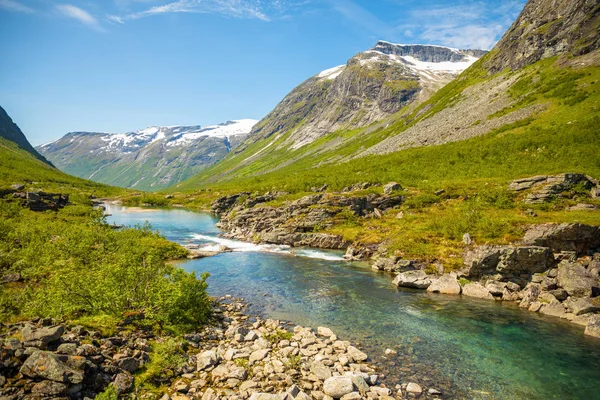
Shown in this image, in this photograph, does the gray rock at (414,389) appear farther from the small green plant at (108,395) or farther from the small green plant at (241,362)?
the small green plant at (108,395)

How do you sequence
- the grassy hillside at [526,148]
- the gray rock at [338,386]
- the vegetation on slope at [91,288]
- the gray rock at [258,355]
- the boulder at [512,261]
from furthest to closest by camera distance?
the grassy hillside at [526,148], the boulder at [512,261], the vegetation on slope at [91,288], the gray rock at [258,355], the gray rock at [338,386]

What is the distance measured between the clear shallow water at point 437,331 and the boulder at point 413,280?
A: 1384 millimetres

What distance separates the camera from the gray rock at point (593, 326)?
24812mm

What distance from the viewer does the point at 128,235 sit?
171ft

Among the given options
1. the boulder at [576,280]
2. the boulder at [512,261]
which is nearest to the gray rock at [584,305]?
the boulder at [576,280]

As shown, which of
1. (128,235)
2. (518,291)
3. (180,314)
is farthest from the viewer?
(128,235)

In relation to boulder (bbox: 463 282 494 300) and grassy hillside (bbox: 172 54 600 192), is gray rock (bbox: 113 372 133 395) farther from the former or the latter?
grassy hillside (bbox: 172 54 600 192)

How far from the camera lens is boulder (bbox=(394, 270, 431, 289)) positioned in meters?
37.4

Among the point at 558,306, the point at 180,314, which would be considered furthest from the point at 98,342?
the point at 558,306

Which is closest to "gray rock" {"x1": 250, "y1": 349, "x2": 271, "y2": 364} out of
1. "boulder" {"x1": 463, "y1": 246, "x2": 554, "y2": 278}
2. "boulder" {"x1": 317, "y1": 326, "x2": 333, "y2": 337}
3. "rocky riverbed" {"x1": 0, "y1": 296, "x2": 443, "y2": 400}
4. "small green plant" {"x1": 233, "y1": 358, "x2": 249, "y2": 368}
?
"rocky riverbed" {"x1": 0, "y1": 296, "x2": 443, "y2": 400}

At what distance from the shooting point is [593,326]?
2508cm

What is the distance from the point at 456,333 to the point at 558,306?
11798 millimetres

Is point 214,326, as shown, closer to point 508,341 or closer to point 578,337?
point 508,341

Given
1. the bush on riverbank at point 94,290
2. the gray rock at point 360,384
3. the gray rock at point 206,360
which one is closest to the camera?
the gray rock at point 360,384
